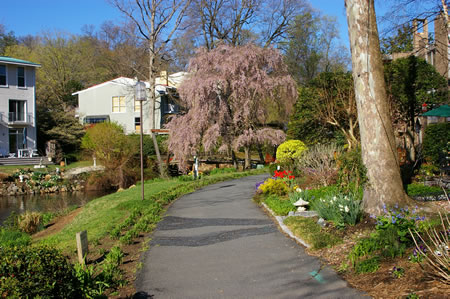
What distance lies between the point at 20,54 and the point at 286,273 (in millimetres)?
58717

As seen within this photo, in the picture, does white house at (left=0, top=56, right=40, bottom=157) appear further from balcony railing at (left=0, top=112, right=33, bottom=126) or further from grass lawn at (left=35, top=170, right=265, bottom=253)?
grass lawn at (left=35, top=170, right=265, bottom=253)

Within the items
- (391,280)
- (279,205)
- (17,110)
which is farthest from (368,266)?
(17,110)

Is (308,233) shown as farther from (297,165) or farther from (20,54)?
(20,54)

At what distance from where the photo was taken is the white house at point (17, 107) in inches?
1663

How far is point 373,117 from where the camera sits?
9508 mm

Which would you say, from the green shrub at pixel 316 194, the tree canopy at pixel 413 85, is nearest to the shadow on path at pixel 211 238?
the green shrub at pixel 316 194

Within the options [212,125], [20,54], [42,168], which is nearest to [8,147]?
[42,168]

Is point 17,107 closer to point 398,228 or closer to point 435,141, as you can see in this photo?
point 435,141

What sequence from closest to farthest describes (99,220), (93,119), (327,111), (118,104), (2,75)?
(99,220) → (327,111) → (2,75) → (118,104) → (93,119)

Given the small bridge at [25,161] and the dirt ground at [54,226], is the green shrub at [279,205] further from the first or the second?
the small bridge at [25,161]

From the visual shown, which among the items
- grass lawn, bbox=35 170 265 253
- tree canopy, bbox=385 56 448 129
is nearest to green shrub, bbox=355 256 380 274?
grass lawn, bbox=35 170 265 253

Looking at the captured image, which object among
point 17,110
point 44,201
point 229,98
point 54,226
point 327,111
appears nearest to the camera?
point 54,226

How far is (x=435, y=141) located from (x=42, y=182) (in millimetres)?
28362

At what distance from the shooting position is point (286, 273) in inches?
275
